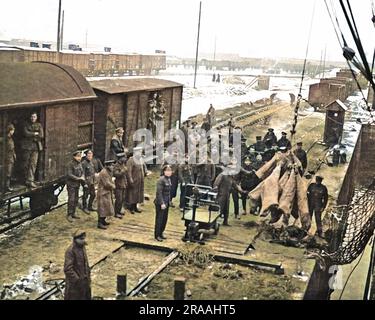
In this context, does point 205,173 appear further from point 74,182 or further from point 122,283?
point 122,283

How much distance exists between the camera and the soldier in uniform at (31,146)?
6641 mm

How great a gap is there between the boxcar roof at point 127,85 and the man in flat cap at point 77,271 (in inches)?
173

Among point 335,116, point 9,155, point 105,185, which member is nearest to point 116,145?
point 105,185

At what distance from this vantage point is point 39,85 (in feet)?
22.1

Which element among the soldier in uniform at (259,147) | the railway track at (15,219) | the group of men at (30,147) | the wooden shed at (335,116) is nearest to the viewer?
the railway track at (15,219)

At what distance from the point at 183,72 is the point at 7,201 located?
1212 centimetres

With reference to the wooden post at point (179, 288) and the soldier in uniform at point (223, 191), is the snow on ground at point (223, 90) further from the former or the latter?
the wooden post at point (179, 288)

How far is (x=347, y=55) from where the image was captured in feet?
Answer: 15.6

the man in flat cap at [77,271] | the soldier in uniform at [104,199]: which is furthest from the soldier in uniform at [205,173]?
the man in flat cap at [77,271]

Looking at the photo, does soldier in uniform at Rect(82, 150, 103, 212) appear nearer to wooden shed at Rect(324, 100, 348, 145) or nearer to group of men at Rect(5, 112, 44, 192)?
group of men at Rect(5, 112, 44, 192)

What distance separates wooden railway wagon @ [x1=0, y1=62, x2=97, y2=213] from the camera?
6224 mm

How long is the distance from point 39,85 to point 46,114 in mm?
425

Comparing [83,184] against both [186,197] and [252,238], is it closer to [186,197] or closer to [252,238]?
[186,197]
